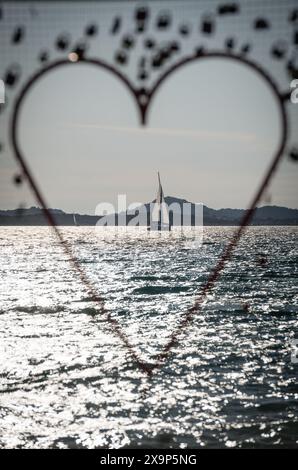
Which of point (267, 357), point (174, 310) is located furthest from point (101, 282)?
point (267, 357)

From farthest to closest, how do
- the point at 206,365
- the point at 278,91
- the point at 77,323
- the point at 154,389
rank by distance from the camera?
the point at 77,323
the point at 206,365
the point at 154,389
the point at 278,91

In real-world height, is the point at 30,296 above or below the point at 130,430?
below

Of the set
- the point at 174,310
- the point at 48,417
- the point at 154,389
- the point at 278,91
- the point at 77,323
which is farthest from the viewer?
the point at 174,310

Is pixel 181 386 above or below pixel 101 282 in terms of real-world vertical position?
above

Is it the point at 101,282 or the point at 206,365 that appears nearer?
the point at 206,365

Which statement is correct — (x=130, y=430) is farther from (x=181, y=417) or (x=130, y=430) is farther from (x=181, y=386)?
(x=181, y=386)

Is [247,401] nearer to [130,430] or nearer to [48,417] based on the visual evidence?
[130,430]

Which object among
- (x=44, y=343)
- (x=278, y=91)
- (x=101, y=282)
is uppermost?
(x=278, y=91)

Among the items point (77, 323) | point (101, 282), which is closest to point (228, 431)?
point (77, 323)

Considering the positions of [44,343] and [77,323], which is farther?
[77,323]
